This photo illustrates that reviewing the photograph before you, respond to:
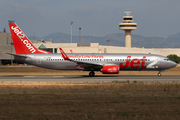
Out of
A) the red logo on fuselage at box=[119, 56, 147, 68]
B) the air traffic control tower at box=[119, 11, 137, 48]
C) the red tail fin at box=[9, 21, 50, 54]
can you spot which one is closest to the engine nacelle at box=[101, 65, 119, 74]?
the red logo on fuselage at box=[119, 56, 147, 68]

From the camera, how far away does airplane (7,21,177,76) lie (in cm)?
3951

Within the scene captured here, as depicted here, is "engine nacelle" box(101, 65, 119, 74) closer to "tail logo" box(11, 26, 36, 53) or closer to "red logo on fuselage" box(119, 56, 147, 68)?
"red logo on fuselage" box(119, 56, 147, 68)

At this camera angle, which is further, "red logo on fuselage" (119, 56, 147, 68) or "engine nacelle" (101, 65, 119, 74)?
"red logo on fuselage" (119, 56, 147, 68)

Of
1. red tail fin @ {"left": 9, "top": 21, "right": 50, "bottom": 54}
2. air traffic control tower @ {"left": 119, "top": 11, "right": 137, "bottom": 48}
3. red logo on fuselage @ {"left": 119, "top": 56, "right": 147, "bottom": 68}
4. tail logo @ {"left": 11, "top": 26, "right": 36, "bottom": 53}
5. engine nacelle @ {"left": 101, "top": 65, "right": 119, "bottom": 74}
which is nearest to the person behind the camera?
engine nacelle @ {"left": 101, "top": 65, "right": 119, "bottom": 74}

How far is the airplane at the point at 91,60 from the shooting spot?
39.5m

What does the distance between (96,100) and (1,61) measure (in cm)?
9500

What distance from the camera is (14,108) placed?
48.5ft

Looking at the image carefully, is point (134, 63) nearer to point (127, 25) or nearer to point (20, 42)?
point (20, 42)

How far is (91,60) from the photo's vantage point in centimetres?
4059

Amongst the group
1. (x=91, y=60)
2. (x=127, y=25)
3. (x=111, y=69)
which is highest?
(x=127, y=25)

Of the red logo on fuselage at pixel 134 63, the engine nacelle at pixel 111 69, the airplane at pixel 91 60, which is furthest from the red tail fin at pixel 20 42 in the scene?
the red logo on fuselage at pixel 134 63

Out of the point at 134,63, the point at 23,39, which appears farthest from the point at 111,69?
the point at 23,39

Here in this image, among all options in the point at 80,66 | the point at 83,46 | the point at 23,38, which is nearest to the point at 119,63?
the point at 80,66

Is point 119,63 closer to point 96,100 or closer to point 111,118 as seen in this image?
point 96,100
